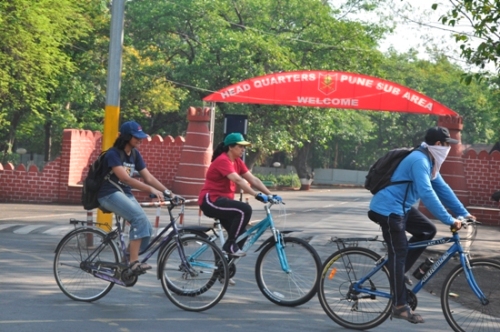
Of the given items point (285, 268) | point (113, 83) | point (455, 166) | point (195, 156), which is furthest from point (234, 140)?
point (195, 156)

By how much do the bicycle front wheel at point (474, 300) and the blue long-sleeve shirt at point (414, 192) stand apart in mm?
471

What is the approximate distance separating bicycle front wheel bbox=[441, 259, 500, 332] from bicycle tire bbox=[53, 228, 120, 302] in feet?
10.5

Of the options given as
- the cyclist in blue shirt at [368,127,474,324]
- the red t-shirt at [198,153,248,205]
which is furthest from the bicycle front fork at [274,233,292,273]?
the cyclist in blue shirt at [368,127,474,324]

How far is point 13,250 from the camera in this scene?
1396cm

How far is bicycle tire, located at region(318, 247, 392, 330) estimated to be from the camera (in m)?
8.17

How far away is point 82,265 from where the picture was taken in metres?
9.24

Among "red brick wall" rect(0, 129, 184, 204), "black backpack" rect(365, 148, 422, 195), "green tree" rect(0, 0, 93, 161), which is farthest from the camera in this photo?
"red brick wall" rect(0, 129, 184, 204)

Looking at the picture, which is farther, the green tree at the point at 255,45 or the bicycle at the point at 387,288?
the green tree at the point at 255,45

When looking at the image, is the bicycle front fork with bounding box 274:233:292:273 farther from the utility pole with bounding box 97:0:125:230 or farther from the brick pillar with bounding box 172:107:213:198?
the brick pillar with bounding box 172:107:213:198

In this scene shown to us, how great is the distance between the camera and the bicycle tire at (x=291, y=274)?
9.12 m

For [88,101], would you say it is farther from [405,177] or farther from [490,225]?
[405,177]

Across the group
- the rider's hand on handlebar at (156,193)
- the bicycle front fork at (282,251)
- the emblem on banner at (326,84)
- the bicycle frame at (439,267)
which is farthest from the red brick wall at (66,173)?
the bicycle frame at (439,267)

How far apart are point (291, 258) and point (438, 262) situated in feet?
5.50

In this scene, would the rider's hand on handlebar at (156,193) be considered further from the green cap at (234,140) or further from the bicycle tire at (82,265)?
the green cap at (234,140)
